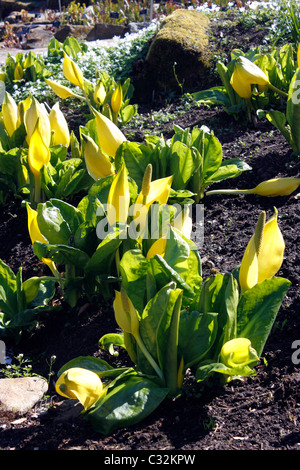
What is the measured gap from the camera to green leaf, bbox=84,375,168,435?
1.94m

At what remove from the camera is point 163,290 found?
1966 millimetres

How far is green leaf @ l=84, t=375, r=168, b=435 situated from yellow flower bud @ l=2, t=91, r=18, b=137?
2.46 metres

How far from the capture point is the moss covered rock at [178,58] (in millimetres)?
5656

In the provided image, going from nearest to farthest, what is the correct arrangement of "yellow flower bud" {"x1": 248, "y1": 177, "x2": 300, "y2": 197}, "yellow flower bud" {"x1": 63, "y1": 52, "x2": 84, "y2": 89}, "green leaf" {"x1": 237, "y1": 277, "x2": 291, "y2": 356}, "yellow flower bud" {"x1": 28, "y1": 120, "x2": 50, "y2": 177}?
"green leaf" {"x1": 237, "y1": 277, "x2": 291, "y2": 356}, "yellow flower bud" {"x1": 28, "y1": 120, "x2": 50, "y2": 177}, "yellow flower bud" {"x1": 248, "y1": 177, "x2": 300, "y2": 197}, "yellow flower bud" {"x1": 63, "y1": 52, "x2": 84, "y2": 89}

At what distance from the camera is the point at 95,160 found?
299 centimetres

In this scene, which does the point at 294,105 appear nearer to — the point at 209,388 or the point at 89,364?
the point at 209,388

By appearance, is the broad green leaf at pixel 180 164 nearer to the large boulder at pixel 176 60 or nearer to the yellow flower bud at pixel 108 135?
the yellow flower bud at pixel 108 135

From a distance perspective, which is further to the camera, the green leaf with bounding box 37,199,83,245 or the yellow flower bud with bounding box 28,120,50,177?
the yellow flower bud with bounding box 28,120,50,177

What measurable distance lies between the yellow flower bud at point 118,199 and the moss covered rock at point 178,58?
3.35 meters

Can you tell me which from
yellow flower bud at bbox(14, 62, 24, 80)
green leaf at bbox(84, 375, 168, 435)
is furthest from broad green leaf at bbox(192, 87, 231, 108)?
green leaf at bbox(84, 375, 168, 435)

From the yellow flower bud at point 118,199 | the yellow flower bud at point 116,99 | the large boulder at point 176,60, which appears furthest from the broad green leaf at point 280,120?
the large boulder at point 176,60

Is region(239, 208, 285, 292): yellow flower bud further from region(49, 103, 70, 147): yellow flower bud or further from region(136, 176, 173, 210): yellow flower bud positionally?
region(49, 103, 70, 147): yellow flower bud

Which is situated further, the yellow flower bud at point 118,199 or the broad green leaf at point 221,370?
the yellow flower bud at point 118,199

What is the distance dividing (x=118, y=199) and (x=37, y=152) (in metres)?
1.05
